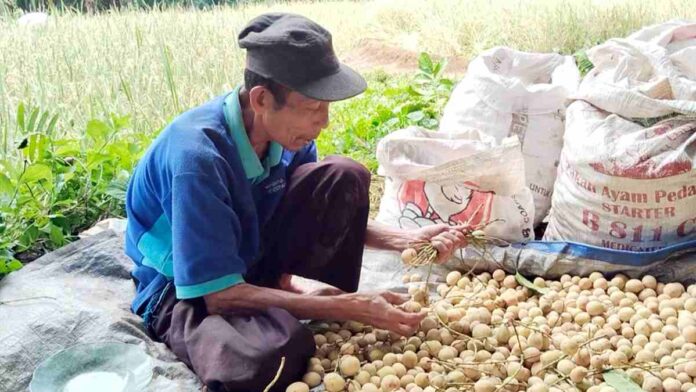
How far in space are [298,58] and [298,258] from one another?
2.37 ft

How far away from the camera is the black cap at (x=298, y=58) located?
1971mm

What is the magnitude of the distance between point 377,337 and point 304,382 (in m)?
0.28

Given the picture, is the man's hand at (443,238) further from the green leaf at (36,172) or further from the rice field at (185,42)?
the rice field at (185,42)

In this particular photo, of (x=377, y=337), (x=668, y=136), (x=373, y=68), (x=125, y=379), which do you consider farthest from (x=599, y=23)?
(x=125, y=379)

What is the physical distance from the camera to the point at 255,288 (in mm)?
2098

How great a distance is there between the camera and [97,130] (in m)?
3.11

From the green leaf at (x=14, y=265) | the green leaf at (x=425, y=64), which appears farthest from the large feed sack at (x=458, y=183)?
the green leaf at (x=425, y=64)

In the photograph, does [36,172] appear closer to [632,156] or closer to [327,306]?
[327,306]

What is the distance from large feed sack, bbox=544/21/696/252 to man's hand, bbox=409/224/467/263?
0.51 meters

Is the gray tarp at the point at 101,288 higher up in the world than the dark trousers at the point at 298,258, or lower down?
lower down

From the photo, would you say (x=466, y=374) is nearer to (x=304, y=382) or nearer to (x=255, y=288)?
(x=304, y=382)

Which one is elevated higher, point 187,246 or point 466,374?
point 187,246

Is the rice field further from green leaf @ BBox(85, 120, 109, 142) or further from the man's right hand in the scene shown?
the man's right hand

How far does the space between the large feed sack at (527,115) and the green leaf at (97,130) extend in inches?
51.8
